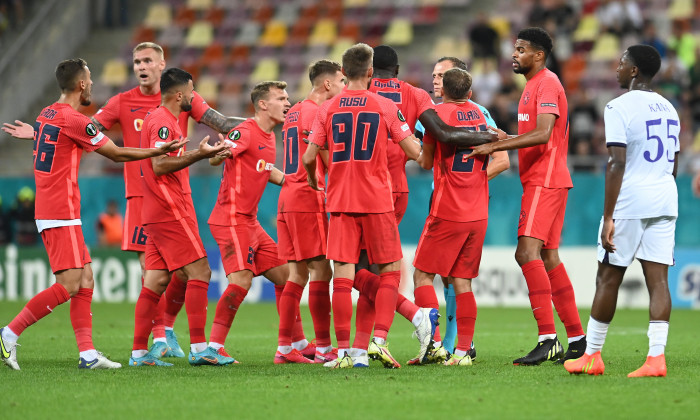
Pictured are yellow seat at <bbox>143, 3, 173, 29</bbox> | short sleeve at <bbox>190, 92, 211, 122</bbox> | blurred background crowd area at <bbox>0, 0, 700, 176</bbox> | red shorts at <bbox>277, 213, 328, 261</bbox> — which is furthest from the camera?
yellow seat at <bbox>143, 3, 173, 29</bbox>

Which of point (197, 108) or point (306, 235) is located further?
point (197, 108)

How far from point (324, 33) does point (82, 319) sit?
18.3m

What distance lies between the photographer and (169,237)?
8.67m

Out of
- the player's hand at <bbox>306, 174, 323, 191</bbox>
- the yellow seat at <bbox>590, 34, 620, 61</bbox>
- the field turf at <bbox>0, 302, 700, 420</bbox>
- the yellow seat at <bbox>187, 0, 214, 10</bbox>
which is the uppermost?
the yellow seat at <bbox>187, 0, 214, 10</bbox>

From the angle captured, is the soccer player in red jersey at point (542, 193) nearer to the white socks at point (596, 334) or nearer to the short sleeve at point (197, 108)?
the white socks at point (596, 334)

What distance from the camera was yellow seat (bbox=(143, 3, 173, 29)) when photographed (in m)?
28.1

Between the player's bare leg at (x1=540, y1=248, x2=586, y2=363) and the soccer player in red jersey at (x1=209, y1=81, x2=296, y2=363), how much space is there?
229cm

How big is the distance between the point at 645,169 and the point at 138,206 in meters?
4.98

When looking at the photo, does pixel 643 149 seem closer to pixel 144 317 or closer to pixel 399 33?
pixel 144 317

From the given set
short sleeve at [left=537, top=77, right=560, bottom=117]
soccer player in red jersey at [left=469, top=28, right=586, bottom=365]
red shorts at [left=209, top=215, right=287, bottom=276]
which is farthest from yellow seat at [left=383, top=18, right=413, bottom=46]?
short sleeve at [left=537, top=77, right=560, bottom=117]

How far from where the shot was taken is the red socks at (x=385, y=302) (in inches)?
320

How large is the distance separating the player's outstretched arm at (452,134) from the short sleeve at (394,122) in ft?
1.15

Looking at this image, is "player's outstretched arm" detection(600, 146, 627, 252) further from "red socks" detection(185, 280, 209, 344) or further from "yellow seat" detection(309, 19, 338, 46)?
"yellow seat" detection(309, 19, 338, 46)

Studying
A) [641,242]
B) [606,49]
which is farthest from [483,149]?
[606,49]
